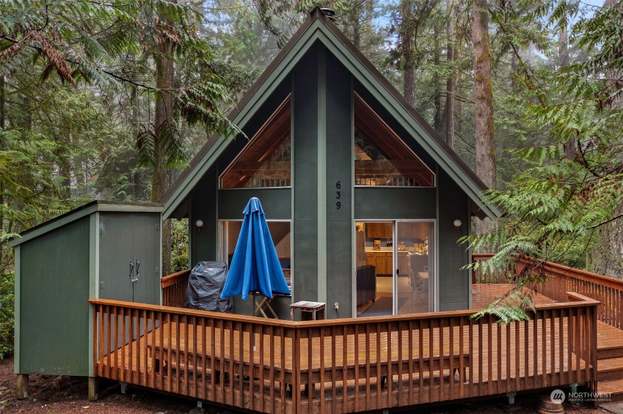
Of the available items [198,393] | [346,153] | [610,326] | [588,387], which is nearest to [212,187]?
[346,153]

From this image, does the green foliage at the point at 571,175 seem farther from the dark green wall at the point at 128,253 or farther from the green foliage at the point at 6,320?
the green foliage at the point at 6,320

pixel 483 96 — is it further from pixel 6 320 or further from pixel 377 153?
pixel 6 320

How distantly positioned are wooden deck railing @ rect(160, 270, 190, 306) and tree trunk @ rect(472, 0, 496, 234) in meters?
7.60

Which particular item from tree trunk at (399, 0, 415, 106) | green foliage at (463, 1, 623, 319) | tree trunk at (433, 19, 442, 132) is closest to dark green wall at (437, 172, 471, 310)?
green foliage at (463, 1, 623, 319)

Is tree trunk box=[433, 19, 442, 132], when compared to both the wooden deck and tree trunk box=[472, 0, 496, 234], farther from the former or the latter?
the wooden deck

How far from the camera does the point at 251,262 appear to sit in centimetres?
551

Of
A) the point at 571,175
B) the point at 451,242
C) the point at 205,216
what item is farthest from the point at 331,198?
the point at 571,175

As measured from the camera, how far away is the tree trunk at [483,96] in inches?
419

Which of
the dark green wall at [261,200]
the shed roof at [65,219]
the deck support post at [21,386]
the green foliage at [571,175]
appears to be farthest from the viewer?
the dark green wall at [261,200]

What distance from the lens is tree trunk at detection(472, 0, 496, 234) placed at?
1063 centimetres

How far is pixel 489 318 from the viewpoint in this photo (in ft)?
14.9

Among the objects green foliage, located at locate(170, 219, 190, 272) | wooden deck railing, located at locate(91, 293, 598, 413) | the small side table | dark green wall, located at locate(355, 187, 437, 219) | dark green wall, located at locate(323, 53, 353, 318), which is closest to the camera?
wooden deck railing, located at locate(91, 293, 598, 413)

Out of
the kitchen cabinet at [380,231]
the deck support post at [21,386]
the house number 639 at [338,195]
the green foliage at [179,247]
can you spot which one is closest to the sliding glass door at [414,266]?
the kitchen cabinet at [380,231]

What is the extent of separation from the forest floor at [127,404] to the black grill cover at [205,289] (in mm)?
1930
